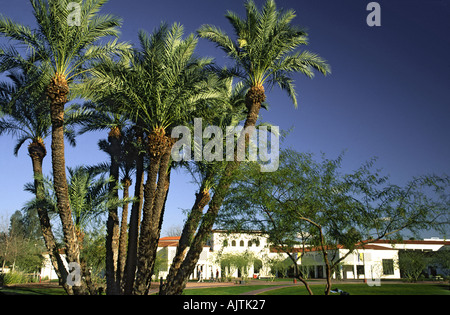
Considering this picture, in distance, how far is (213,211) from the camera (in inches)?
561

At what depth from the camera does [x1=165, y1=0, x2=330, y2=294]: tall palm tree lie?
1570 cm

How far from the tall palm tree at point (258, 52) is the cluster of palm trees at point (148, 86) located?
43 millimetres

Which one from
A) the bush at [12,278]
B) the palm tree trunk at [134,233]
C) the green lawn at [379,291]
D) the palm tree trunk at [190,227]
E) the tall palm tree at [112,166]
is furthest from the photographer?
the bush at [12,278]

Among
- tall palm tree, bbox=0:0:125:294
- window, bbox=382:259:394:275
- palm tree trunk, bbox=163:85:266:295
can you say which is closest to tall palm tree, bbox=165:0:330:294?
palm tree trunk, bbox=163:85:266:295

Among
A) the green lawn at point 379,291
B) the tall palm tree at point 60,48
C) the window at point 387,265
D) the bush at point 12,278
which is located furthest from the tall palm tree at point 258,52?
the window at point 387,265

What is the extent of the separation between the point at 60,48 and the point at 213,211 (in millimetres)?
8590

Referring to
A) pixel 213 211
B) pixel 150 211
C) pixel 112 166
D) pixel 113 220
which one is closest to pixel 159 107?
pixel 150 211

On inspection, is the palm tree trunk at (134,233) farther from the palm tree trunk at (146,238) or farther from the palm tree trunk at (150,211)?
the palm tree trunk at (146,238)

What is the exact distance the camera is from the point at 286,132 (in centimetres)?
1423

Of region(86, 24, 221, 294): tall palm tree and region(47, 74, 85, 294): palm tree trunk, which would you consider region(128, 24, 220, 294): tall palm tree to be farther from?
region(47, 74, 85, 294): palm tree trunk

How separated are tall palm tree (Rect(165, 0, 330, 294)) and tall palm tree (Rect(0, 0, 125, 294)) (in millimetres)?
4526

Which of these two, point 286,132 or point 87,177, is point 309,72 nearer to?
point 286,132

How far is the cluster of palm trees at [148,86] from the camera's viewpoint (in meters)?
14.6

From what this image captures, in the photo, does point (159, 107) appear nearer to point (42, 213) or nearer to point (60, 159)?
point (60, 159)
